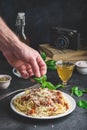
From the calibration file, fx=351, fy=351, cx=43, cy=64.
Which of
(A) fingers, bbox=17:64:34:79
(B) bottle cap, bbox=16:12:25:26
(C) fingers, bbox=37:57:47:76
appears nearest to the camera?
(C) fingers, bbox=37:57:47:76

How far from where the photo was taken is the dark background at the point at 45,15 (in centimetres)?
214

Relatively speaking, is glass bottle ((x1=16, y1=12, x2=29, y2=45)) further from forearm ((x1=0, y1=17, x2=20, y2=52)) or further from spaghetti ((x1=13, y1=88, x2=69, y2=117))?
spaghetti ((x1=13, y1=88, x2=69, y2=117))

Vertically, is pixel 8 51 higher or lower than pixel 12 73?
higher

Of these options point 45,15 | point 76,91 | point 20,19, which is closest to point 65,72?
point 76,91

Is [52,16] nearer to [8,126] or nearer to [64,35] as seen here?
[64,35]

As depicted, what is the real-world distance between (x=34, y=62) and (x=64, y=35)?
67 cm

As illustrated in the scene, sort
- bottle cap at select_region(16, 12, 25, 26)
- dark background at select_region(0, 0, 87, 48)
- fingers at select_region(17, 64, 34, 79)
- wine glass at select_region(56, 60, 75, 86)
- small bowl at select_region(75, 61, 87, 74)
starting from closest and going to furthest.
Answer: fingers at select_region(17, 64, 34, 79)
wine glass at select_region(56, 60, 75, 86)
small bowl at select_region(75, 61, 87, 74)
bottle cap at select_region(16, 12, 25, 26)
dark background at select_region(0, 0, 87, 48)

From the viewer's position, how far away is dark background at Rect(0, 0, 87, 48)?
7.02 feet

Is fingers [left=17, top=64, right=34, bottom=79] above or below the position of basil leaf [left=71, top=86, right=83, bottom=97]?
above

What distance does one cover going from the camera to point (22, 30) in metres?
2.02

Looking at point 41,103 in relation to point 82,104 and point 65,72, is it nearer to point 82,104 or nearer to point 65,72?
point 82,104

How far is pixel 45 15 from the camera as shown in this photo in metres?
2.18

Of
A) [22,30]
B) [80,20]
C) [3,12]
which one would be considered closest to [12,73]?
[22,30]

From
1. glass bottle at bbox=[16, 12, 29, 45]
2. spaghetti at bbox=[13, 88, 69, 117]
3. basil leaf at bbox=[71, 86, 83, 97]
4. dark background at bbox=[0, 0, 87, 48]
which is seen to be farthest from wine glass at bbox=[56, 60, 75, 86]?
dark background at bbox=[0, 0, 87, 48]
